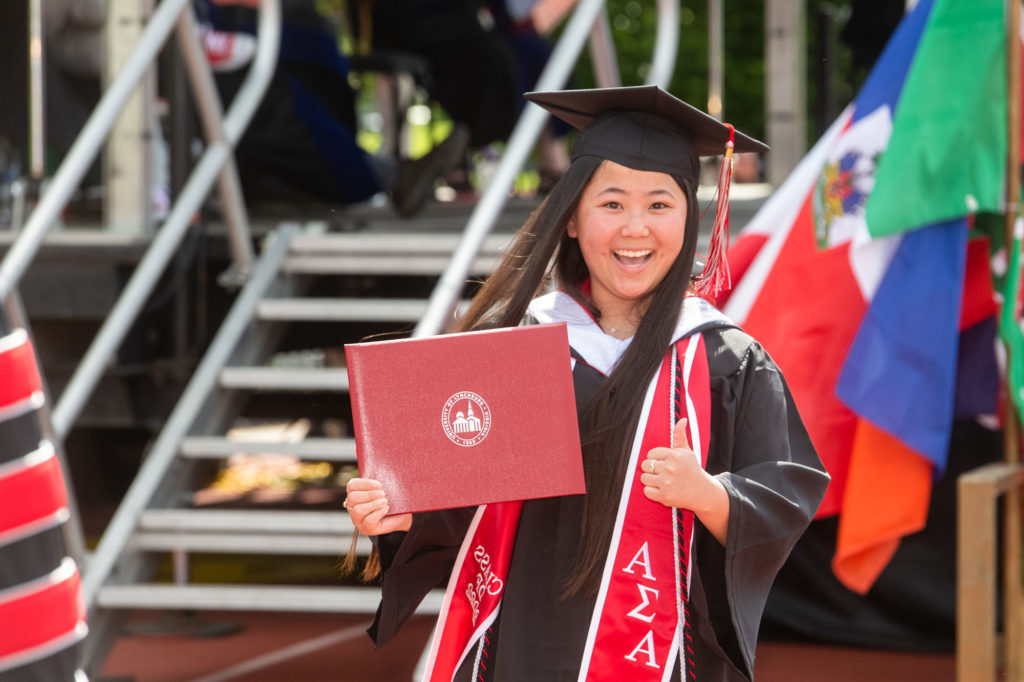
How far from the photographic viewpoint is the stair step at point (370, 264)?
505cm

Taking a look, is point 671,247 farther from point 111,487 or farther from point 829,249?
point 111,487

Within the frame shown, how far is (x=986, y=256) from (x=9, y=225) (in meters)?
4.31

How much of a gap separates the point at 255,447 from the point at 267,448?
4 centimetres

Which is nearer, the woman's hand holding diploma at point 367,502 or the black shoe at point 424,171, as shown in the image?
the woman's hand holding diploma at point 367,502

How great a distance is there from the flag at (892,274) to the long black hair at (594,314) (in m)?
1.99

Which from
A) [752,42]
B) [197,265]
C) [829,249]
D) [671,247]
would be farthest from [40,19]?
→ [752,42]

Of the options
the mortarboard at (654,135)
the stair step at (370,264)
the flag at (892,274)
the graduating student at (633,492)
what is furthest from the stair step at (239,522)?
the mortarboard at (654,135)

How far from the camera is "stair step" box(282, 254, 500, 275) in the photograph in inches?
199

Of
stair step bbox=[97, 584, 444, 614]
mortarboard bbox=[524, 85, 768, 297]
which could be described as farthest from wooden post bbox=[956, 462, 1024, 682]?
mortarboard bbox=[524, 85, 768, 297]

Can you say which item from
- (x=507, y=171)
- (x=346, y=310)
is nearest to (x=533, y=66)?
(x=346, y=310)

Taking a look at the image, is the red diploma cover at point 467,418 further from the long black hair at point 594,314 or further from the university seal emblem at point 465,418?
the long black hair at point 594,314

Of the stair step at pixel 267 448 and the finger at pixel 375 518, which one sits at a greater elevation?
the finger at pixel 375 518

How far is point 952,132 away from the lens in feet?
13.3

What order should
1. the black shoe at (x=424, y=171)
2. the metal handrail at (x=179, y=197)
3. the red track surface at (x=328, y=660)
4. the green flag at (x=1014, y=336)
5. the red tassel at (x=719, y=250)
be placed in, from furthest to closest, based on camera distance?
the black shoe at (x=424, y=171)
the red track surface at (x=328, y=660)
the metal handrail at (x=179, y=197)
the green flag at (x=1014, y=336)
the red tassel at (x=719, y=250)
